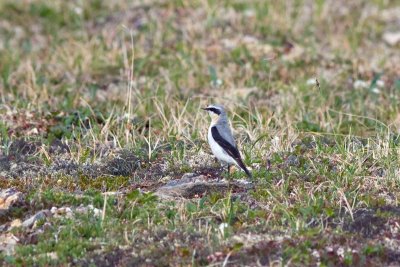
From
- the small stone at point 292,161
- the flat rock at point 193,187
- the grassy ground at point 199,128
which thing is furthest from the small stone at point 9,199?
the small stone at point 292,161

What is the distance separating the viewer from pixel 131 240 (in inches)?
241

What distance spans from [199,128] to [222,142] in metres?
1.56

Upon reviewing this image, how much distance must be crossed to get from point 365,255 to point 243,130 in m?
3.29

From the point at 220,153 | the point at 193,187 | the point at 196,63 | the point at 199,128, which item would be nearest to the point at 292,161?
the point at 220,153

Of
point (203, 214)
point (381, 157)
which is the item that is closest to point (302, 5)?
point (381, 157)

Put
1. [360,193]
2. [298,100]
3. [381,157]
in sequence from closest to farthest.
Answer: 1. [360,193]
2. [381,157]
3. [298,100]

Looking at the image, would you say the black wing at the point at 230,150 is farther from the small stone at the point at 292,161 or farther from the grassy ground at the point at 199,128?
the small stone at the point at 292,161

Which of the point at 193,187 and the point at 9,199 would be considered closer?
the point at 9,199

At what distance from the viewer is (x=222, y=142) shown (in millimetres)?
7379

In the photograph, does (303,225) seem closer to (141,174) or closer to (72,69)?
(141,174)

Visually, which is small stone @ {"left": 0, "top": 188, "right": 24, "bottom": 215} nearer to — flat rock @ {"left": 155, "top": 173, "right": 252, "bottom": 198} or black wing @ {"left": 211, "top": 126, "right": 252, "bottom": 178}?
flat rock @ {"left": 155, "top": 173, "right": 252, "bottom": 198}

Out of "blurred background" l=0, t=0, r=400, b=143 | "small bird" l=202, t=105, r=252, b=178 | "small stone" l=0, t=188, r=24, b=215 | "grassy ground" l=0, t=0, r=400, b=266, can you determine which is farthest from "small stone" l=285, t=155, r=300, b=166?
"small stone" l=0, t=188, r=24, b=215

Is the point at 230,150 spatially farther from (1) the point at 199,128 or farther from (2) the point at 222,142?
(1) the point at 199,128

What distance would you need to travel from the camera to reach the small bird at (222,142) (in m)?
7.20
